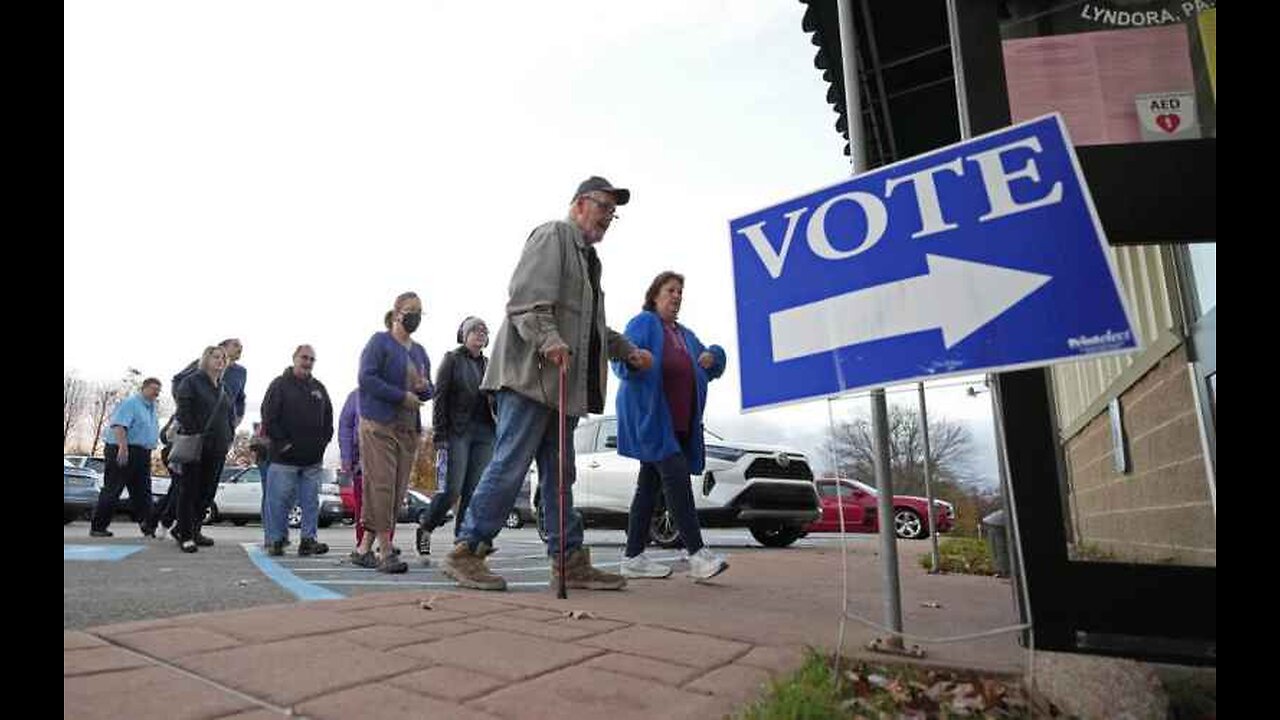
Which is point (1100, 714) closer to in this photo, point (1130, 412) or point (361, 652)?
point (361, 652)

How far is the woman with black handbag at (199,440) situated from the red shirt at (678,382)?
4383 mm

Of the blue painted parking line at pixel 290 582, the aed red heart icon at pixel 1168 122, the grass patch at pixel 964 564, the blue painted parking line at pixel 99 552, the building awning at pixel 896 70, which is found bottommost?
the grass patch at pixel 964 564

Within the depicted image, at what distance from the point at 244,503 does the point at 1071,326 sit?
59.6ft

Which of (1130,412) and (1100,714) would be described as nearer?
(1100,714)

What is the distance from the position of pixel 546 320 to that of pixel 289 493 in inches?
148

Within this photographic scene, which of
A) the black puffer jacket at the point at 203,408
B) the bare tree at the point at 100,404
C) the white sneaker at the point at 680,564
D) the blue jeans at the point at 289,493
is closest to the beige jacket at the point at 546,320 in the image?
the white sneaker at the point at 680,564

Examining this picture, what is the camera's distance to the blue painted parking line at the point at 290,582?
10.7 feet

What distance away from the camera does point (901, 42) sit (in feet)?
13.4

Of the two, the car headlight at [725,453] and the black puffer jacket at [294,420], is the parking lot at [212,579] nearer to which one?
the black puffer jacket at [294,420]

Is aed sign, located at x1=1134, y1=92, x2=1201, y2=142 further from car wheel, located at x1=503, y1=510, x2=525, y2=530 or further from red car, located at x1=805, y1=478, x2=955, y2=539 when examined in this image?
car wheel, located at x1=503, y1=510, x2=525, y2=530

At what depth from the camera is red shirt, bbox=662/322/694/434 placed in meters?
4.32

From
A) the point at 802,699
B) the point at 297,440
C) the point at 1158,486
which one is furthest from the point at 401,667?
the point at 297,440
